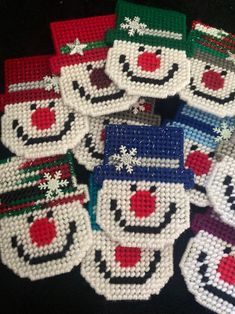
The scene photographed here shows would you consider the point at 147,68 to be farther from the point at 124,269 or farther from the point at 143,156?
the point at 124,269

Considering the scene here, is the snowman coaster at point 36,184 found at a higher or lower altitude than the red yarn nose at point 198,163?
lower

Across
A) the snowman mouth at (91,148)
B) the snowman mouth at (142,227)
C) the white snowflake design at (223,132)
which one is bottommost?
the snowman mouth at (142,227)

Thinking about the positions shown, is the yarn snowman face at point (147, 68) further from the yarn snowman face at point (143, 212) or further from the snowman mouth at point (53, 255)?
the snowman mouth at point (53, 255)

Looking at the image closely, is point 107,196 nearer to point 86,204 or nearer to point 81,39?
point 86,204

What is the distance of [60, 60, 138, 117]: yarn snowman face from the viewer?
1029 millimetres

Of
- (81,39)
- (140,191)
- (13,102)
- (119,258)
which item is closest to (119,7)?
(81,39)

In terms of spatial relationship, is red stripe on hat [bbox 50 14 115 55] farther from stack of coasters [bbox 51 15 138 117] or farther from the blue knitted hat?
the blue knitted hat

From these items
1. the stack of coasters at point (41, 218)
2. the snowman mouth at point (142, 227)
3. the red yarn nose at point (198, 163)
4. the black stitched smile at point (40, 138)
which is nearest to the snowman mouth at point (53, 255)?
the stack of coasters at point (41, 218)

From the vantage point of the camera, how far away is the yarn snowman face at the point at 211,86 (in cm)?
104

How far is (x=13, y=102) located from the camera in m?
1.06

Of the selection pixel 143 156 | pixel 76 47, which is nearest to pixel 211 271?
pixel 143 156

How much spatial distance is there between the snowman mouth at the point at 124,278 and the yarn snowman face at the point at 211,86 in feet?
1.18

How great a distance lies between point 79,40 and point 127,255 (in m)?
0.52

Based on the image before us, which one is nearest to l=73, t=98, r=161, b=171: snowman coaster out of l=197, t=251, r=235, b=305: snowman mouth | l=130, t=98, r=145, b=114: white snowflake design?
l=130, t=98, r=145, b=114: white snowflake design
